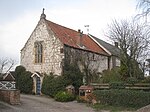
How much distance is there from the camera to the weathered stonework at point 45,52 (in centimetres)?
3406

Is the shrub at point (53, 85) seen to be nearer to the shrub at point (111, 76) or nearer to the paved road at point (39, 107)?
the shrub at point (111, 76)

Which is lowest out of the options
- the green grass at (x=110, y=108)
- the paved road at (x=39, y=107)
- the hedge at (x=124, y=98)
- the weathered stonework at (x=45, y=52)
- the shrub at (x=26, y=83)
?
the green grass at (x=110, y=108)

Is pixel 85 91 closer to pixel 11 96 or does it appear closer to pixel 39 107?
pixel 39 107

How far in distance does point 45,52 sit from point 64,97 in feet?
27.7

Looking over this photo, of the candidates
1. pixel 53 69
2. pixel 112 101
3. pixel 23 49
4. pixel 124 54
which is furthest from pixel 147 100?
pixel 23 49

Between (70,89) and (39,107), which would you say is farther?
(70,89)

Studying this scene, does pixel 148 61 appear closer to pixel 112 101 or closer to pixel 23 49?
pixel 112 101

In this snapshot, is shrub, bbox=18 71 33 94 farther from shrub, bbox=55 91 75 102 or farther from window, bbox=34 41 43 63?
shrub, bbox=55 91 75 102

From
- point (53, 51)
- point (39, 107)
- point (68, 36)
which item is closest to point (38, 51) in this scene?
point (53, 51)

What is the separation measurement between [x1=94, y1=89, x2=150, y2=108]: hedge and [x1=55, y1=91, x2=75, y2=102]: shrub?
379cm

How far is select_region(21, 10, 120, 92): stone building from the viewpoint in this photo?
112ft

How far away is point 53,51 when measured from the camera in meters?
34.6

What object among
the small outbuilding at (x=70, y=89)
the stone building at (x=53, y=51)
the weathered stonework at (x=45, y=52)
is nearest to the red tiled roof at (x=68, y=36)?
the stone building at (x=53, y=51)

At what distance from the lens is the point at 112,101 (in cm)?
2619
